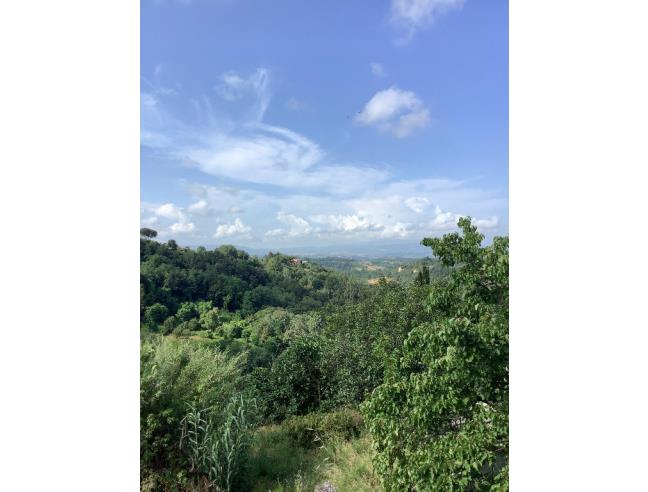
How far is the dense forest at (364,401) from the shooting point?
1.65 m

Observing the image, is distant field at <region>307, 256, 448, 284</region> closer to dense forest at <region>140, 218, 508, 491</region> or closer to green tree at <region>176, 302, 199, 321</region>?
dense forest at <region>140, 218, 508, 491</region>

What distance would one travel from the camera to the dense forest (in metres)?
1.65

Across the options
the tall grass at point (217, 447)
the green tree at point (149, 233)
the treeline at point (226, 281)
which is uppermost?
the green tree at point (149, 233)

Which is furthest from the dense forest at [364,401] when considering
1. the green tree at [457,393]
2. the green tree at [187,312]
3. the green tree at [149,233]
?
the green tree at [149,233]

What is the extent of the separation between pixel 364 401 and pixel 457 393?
606mm

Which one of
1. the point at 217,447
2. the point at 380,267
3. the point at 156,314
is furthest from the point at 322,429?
the point at 156,314
